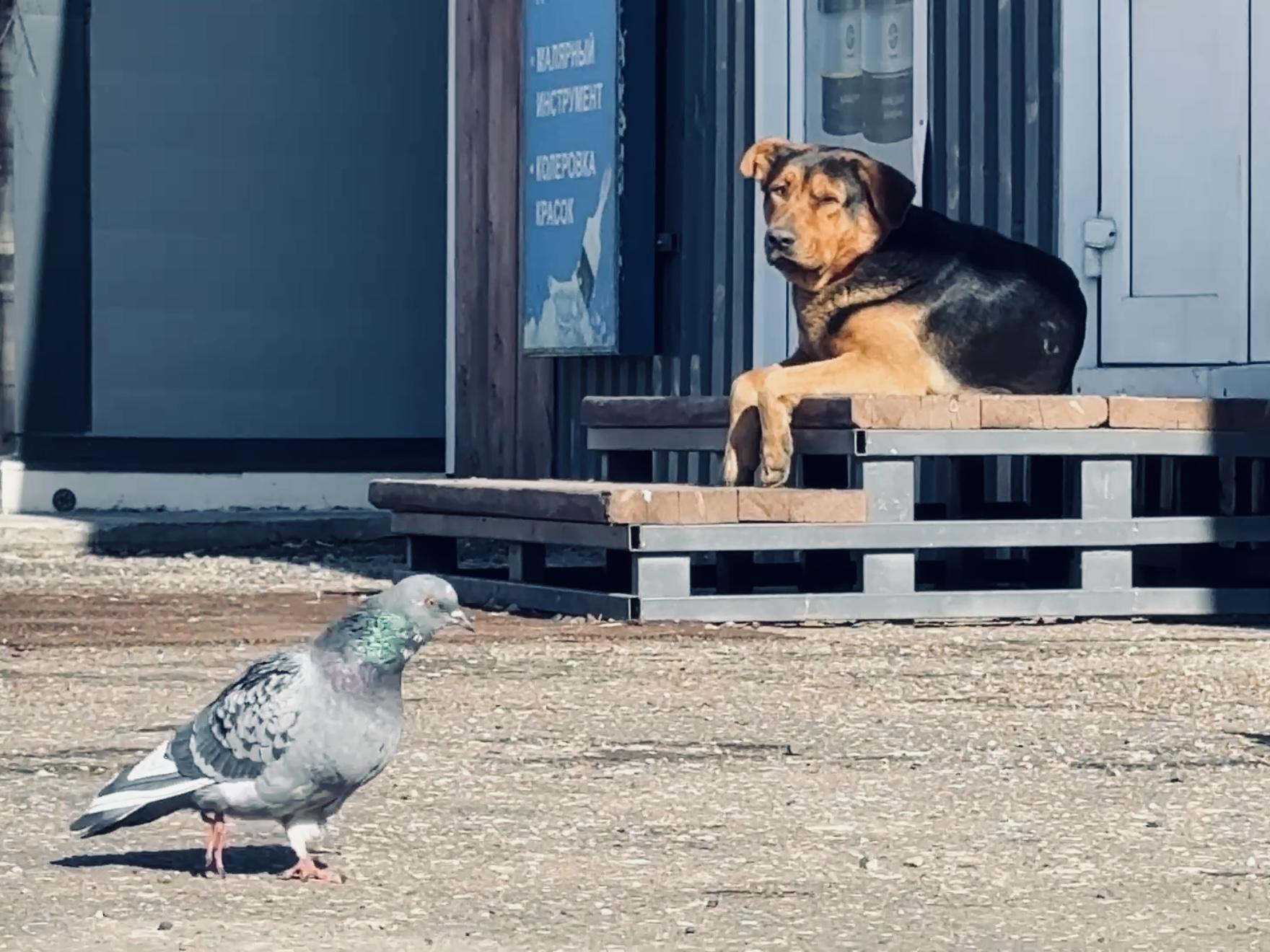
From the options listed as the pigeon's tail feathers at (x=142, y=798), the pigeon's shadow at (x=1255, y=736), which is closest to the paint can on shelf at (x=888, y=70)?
the pigeon's shadow at (x=1255, y=736)

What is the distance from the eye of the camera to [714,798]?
5.08 metres

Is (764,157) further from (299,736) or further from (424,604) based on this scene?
(299,736)

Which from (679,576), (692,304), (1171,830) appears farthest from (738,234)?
(1171,830)

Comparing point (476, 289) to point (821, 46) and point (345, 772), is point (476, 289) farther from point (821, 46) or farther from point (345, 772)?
point (345, 772)

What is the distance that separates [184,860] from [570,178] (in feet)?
25.1

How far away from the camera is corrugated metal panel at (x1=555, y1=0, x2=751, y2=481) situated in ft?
36.3

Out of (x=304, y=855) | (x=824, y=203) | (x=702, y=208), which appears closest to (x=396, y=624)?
(x=304, y=855)

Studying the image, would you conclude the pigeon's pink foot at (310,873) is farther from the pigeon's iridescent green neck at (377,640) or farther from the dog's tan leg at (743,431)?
the dog's tan leg at (743,431)

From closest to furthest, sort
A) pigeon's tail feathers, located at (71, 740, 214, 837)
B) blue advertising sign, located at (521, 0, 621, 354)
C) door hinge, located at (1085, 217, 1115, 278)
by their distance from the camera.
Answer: pigeon's tail feathers, located at (71, 740, 214, 837)
door hinge, located at (1085, 217, 1115, 278)
blue advertising sign, located at (521, 0, 621, 354)

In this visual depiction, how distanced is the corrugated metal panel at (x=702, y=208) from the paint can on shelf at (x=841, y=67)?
1.15 ft

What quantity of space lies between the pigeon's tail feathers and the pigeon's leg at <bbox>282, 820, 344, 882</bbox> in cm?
18

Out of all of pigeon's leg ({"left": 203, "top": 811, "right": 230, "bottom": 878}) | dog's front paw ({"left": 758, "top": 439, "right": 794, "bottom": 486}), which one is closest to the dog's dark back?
dog's front paw ({"left": 758, "top": 439, "right": 794, "bottom": 486})

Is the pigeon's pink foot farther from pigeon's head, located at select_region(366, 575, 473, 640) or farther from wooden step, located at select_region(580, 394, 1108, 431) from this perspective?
wooden step, located at select_region(580, 394, 1108, 431)

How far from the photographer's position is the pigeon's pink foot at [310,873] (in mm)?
4246
